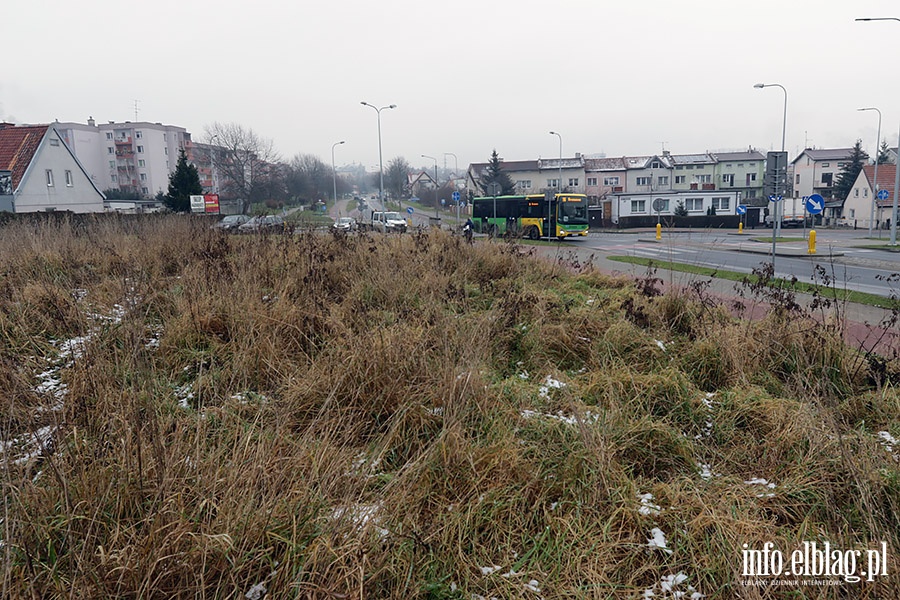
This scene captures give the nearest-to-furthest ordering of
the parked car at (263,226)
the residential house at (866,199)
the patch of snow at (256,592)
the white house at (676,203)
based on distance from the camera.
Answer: the patch of snow at (256,592) → the parked car at (263,226) → the white house at (676,203) → the residential house at (866,199)

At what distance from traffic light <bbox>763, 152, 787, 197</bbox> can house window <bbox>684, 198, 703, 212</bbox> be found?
133 feet

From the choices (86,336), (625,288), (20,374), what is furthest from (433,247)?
(20,374)

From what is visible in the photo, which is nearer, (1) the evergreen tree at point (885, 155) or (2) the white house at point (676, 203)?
(2) the white house at point (676, 203)

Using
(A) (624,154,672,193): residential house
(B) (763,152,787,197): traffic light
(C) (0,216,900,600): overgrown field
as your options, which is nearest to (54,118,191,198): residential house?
(A) (624,154,672,193): residential house

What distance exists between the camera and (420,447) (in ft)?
11.2

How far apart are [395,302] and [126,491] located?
426cm

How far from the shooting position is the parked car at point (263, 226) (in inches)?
403

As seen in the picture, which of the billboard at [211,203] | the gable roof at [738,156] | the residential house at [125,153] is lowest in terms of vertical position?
the billboard at [211,203]

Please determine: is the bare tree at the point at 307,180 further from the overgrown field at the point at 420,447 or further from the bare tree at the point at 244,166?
the overgrown field at the point at 420,447

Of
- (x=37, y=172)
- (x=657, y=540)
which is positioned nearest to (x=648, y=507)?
(x=657, y=540)

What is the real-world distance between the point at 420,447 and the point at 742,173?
87.3 m

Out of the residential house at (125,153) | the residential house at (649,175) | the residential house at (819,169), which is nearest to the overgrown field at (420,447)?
the residential house at (649,175)

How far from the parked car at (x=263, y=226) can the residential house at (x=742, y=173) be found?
264 ft

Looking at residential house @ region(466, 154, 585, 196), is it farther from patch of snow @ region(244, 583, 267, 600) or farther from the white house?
patch of snow @ region(244, 583, 267, 600)
